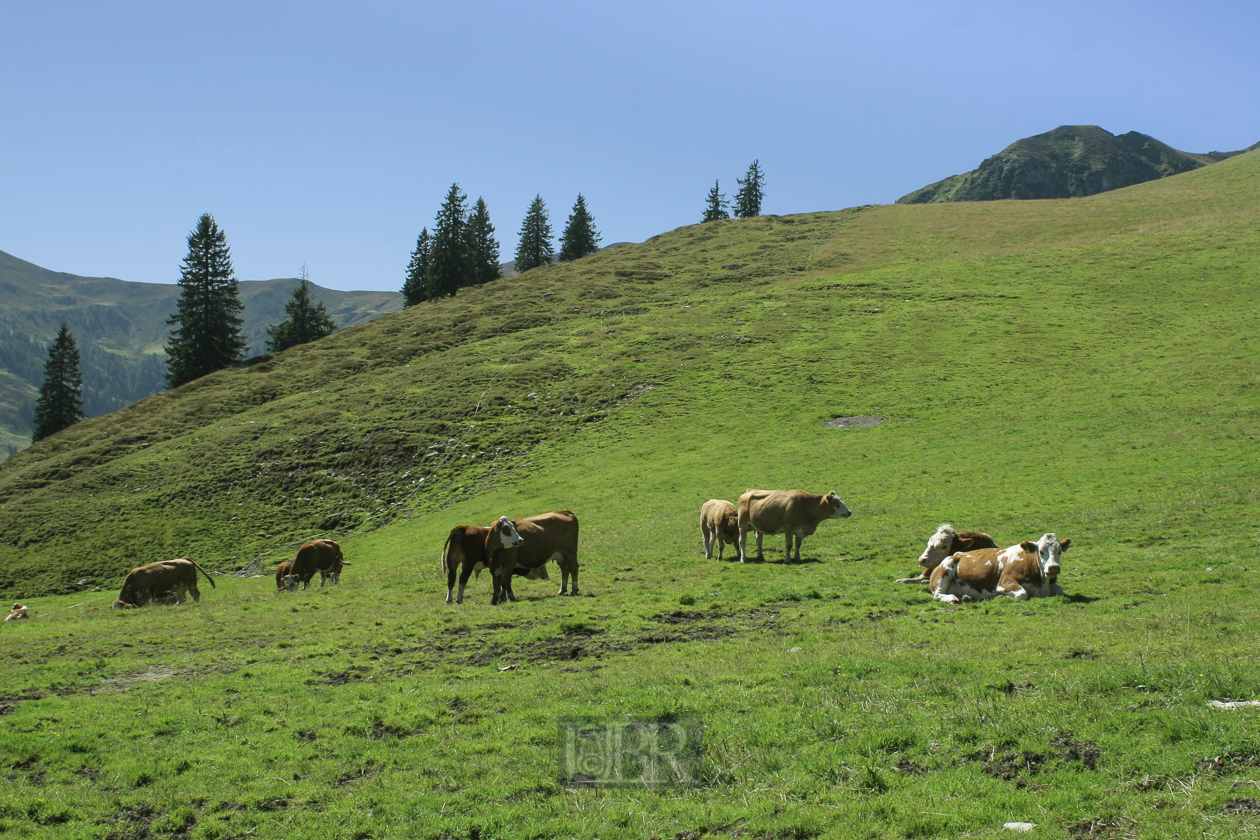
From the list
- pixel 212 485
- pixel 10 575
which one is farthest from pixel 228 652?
pixel 212 485

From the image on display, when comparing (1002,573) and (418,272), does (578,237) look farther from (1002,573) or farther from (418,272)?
(1002,573)

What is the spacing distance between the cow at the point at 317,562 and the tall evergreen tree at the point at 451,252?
72.0 m

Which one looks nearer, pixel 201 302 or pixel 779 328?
pixel 779 328

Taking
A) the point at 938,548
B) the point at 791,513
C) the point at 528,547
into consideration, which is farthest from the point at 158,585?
the point at 938,548

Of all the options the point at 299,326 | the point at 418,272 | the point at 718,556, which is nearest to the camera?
the point at 718,556

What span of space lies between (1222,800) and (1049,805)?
1206 mm

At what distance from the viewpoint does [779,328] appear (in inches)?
2405

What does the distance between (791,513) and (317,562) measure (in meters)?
16.8

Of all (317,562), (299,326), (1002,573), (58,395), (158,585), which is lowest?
(158,585)

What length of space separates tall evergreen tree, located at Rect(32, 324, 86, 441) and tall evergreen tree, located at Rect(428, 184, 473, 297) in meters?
38.9

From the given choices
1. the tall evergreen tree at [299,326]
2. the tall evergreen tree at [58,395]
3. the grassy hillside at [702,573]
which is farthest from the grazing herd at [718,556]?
the tall evergreen tree at [299,326]

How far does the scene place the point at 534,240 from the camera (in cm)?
11869

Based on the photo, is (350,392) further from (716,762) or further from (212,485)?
(716,762)

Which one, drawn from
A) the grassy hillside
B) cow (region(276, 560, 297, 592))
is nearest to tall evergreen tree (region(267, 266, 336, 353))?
the grassy hillside
